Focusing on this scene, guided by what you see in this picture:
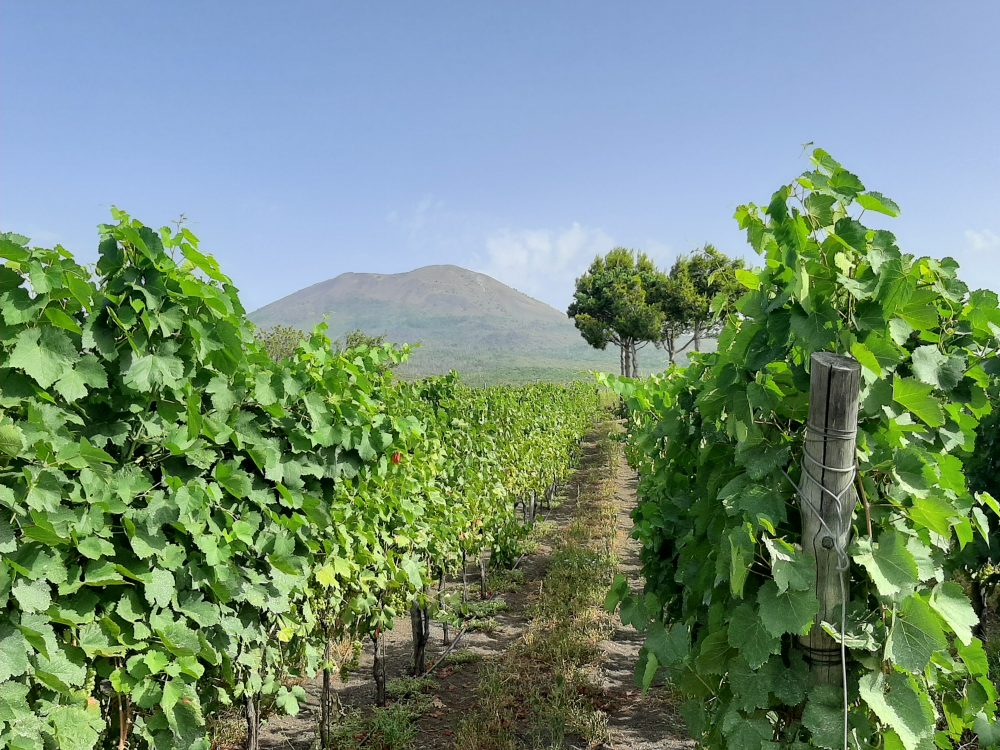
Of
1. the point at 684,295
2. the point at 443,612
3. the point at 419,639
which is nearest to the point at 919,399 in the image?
the point at 419,639

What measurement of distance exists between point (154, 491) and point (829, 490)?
2488 mm

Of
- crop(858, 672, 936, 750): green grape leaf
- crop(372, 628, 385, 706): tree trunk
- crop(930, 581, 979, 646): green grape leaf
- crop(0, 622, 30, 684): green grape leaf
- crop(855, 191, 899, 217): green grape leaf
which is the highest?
crop(855, 191, 899, 217): green grape leaf

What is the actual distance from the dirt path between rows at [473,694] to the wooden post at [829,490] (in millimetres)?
3086

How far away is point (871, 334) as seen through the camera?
6.02 feet

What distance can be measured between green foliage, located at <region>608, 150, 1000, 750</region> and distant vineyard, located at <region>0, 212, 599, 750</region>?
199 cm

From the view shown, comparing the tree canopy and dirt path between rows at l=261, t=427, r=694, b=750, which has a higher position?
the tree canopy

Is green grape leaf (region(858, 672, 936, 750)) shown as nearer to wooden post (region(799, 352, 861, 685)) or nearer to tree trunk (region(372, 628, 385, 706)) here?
wooden post (region(799, 352, 861, 685))

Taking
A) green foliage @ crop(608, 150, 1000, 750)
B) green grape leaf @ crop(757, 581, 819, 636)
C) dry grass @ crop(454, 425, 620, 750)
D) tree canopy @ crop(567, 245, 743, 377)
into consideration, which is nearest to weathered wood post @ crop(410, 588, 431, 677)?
dry grass @ crop(454, 425, 620, 750)

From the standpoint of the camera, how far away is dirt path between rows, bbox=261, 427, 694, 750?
444 centimetres

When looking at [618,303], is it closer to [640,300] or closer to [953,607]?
[640,300]

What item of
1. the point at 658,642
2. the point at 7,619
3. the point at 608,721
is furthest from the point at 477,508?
the point at 7,619

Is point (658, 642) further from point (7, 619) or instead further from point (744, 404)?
point (7, 619)

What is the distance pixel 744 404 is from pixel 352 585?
2.98 meters

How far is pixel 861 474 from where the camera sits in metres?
1.84
